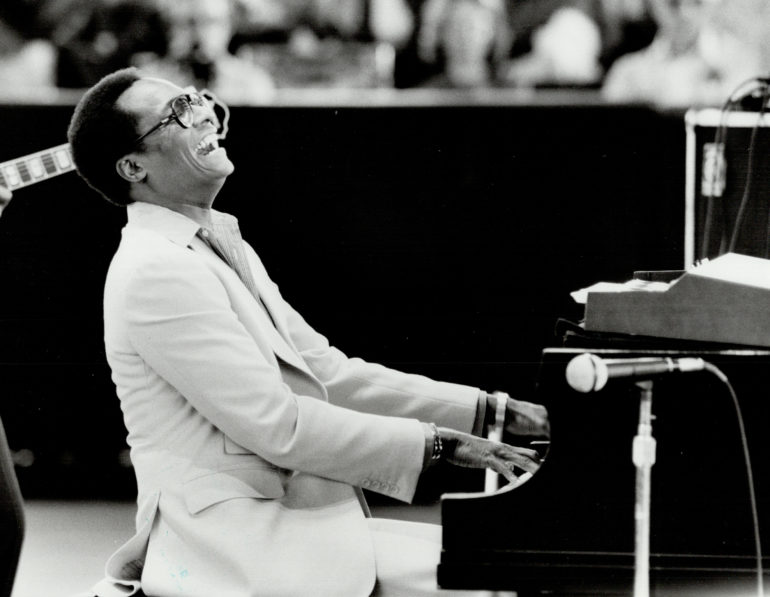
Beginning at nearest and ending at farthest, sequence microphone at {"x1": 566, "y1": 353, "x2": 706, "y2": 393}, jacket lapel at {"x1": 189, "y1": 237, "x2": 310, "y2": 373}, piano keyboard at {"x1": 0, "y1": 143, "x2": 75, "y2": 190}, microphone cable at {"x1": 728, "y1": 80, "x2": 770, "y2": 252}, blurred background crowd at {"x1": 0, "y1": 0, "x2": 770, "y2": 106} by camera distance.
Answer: microphone at {"x1": 566, "y1": 353, "x2": 706, "y2": 393} < jacket lapel at {"x1": 189, "y1": 237, "x2": 310, "y2": 373} < microphone cable at {"x1": 728, "y1": 80, "x2": 770, "y2": 252} < piano keyboard at {"x1": 0, "y1": 143, "x2": 75, "y2": 190} < blurred background crowd at {"x1": 0, "y1": 0, "x2": 770, "y2": 106}

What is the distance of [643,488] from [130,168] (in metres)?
1.15

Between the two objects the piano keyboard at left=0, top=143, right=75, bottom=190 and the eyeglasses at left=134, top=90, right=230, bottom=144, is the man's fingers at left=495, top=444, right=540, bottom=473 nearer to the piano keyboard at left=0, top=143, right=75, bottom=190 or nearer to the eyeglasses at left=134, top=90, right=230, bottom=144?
the eyeglasses at left=134, top=90, right=230, bottom=144

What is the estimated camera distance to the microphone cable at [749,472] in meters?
1.34

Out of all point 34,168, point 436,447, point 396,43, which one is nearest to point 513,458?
point 436,447

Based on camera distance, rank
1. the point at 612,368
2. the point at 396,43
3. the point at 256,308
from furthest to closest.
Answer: the point at 396,43 < the point at 256,308 < the point at 612,368

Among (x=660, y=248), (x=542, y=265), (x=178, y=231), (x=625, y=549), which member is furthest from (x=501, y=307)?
(x=625, y=549)

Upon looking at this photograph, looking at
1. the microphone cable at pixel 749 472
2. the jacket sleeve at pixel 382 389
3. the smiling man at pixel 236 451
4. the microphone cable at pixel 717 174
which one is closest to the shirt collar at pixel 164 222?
the smiling man at pixel 236 451

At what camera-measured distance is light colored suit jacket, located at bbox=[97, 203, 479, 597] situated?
5.19ft

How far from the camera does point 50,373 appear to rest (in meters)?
3.59

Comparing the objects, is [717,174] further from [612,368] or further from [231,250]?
[612,368]

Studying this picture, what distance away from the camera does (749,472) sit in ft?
4.46

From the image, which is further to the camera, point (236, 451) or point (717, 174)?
point (717, 174)

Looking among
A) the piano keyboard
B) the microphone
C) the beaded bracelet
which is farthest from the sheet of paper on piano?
the piano keyboard

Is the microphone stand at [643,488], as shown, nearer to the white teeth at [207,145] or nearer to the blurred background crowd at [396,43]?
the white teeth at [207,145]
